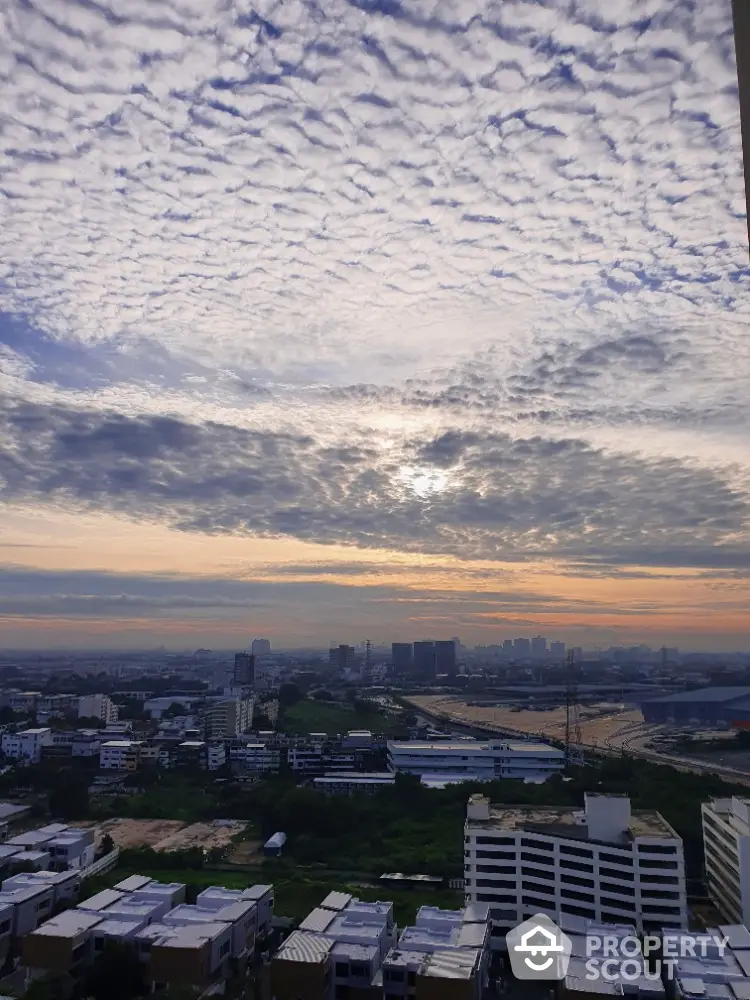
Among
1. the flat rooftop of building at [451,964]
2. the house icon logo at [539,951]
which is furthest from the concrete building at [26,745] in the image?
the flat rooftop of building at [451,964]

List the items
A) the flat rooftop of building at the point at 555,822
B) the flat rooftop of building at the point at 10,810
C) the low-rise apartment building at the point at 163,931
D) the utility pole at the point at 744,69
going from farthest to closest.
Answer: the flat rooftop of building at the point at 10,810 → the flat rooftop of building at the point at 555,822 → the low-rise apartment building at the point at 163,931 → the utility pole at the point at 744,69

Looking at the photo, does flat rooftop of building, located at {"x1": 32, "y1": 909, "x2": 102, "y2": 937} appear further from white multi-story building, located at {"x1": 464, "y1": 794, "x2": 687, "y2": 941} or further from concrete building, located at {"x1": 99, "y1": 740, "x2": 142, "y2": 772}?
concrete building, located at {"x1": 99, "y1": 740, "x2": 142, "y2": 772}

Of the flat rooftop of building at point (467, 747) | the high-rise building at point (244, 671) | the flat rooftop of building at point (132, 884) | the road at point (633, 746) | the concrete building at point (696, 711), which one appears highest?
the high-rise building at point (244, 671)

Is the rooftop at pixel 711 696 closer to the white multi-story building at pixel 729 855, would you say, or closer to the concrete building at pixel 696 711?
the concrete building at pixel 696 711

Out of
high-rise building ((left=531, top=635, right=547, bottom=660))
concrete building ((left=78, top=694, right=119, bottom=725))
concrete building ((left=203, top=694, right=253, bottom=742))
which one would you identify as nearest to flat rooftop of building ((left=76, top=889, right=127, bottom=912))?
concrete building ((left=203, top=694, right=253, bottom=742))

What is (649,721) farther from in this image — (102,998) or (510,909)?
(102,998)

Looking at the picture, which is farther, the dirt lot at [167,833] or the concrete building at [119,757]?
the concrete building at [119,757]

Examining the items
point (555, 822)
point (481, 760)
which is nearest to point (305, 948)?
point (555, 822)
